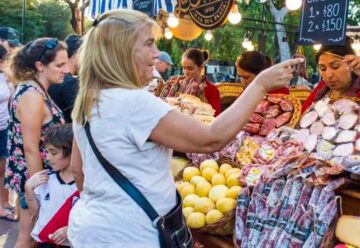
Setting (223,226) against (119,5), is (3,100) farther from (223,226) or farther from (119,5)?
(223,226)

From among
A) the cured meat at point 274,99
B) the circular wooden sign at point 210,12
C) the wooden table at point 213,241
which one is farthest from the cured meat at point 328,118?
the circular wooden sign at point 210,12

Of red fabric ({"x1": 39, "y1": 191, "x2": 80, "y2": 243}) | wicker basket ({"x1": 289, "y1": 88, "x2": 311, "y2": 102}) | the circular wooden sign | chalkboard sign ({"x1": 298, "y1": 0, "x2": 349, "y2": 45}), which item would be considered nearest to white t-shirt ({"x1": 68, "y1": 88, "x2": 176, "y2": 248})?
red fabric ({"x1": 39, "y1": 191, "x2": 80, "y2": 243})

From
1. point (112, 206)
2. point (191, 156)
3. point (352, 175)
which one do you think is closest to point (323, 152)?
point (352, 175)

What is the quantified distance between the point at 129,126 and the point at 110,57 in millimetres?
259

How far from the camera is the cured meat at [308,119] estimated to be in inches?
115

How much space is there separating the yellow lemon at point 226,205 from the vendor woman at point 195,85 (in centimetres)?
230

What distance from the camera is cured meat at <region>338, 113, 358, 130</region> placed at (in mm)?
2678

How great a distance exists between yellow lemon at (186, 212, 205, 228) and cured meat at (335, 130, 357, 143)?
92 centimetres

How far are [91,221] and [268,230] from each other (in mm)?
1163

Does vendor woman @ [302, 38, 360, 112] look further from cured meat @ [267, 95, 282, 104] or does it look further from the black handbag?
the black handbag

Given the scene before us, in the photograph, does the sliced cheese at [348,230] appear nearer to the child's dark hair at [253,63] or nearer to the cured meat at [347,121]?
the cured meat at [347,121]

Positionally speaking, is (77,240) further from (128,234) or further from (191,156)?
(191,156)

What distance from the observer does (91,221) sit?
5.84 ft

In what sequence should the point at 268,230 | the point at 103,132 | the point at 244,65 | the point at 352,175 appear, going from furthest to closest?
the point at 244,65 < the point at 268,230 < the point at 352,175 < the point at 103,132
